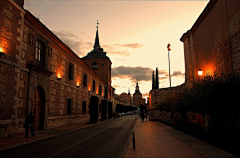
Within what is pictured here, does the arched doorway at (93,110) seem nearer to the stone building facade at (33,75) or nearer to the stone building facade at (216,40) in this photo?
the stone building facade at (33,75)

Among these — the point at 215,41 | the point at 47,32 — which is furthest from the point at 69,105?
the point at 215,41

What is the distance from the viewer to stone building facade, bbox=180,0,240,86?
13.1 meters

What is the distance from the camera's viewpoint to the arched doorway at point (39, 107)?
54.7 feet

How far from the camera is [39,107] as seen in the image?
17078 mm

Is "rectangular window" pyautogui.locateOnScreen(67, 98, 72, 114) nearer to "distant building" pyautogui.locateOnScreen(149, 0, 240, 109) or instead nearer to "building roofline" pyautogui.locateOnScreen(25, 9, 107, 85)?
"building roofline" pyautogui.locateOnScreen(25, 9, 107, 85)

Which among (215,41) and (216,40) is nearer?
(216,40)

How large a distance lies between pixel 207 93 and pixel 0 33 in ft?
42.4

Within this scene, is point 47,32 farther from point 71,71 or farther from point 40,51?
point 71,71

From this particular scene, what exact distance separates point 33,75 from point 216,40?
1543cm

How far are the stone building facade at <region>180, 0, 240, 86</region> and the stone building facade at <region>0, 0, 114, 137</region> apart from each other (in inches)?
527

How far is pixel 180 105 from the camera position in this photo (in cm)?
1844

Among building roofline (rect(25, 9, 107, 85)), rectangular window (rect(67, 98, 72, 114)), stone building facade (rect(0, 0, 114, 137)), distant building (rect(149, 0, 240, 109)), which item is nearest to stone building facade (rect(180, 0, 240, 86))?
distant building (rect(149, 0, 240, 109))

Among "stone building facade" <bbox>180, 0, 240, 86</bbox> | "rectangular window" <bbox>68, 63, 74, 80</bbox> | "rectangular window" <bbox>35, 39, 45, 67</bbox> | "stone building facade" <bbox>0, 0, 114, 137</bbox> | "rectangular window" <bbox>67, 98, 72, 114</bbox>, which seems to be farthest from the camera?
"rectangular window" <bbox>68, 63, 74, 80</bbox>

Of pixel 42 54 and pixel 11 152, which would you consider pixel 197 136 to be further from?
pixel 42 54
